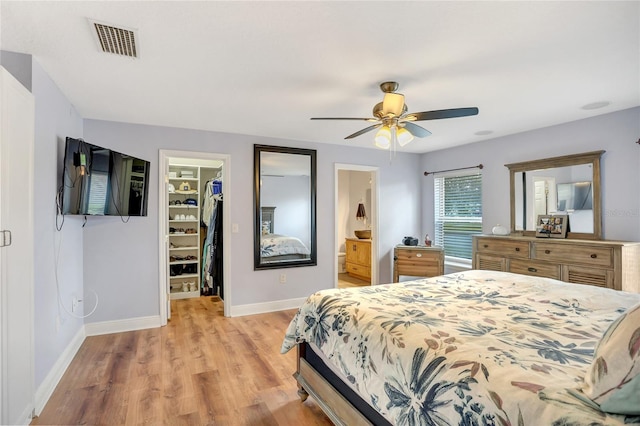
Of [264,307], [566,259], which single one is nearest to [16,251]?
[264,307]

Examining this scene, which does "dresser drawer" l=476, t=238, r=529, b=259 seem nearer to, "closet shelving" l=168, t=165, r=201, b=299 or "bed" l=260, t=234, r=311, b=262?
"bed" l=260, t=234, r=311, b=262

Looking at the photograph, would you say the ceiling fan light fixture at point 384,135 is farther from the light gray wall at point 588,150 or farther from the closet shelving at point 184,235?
the closet shelving at point 184,235

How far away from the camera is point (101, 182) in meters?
2.96

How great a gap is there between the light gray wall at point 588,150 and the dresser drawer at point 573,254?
47 centimetres

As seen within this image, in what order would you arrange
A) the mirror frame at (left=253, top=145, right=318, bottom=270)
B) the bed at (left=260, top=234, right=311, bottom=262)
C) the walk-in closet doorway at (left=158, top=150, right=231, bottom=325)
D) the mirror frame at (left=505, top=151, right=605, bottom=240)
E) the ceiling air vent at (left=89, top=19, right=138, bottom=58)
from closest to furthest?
the ceiling air vent at (left=89, top=19, right=138, bottom=58) → the mirror frame at (left=505, top=151, right=605, bottom=240) → the mirror frame at (left=253, top=145, right=318, bottom=270) → the bed at (left=260, top=234, right=311, bottom=262) → the walk-in closet doorway at (left=158, top=150, right=231, bottom=325)

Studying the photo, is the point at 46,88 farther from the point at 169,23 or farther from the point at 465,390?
the point at 465,390

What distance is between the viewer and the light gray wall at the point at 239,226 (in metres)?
3.61

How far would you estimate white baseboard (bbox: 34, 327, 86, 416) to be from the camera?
2.19 m

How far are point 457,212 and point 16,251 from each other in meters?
5.12

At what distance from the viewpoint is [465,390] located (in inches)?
42.8

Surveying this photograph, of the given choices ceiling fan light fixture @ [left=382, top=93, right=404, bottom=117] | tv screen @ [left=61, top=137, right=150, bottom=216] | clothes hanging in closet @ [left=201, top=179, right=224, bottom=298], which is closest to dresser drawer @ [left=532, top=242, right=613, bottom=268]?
ceiling fan light fixture @ [left=382, top=93, right=404, bottom=117]

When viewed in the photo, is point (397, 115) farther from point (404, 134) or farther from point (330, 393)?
point (330, 393)

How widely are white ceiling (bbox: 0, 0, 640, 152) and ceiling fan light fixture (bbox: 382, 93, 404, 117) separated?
0.56 feet

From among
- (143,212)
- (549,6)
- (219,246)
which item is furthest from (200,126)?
(549,6)
